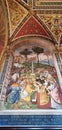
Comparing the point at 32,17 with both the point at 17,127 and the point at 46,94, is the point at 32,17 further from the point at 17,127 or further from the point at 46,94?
the point at 17,127

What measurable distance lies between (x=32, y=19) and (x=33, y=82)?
3.20m

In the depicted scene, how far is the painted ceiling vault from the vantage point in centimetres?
1169

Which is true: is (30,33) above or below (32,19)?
below

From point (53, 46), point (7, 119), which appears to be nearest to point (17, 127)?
point (7, 119)

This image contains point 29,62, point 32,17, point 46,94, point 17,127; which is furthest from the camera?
point 32,17

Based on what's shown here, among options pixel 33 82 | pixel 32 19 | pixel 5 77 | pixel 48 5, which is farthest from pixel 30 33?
pixel 33 82

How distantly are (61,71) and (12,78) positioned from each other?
1774 mm

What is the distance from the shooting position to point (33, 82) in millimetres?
10016

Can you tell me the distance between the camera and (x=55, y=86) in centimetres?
982

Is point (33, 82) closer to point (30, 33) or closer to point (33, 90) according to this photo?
point (33, 90)

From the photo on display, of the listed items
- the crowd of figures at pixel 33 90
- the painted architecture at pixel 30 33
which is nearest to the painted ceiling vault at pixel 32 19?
the painted architecture at pixel 30 33

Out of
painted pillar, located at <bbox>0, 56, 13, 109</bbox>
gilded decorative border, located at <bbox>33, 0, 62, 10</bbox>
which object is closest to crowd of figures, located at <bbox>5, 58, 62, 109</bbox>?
painted pillar, located at <bbox>0, 56, 13, 109</bbox>

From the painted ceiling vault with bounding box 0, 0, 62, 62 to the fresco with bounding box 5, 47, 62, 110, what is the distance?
755 millimetres

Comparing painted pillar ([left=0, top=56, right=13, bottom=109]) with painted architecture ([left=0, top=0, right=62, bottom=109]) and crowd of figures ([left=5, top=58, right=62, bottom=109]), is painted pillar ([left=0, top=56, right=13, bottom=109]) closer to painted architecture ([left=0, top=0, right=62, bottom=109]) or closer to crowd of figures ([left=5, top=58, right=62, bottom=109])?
painted architecture ([left=0, top=0, right=62, bottom=109])
